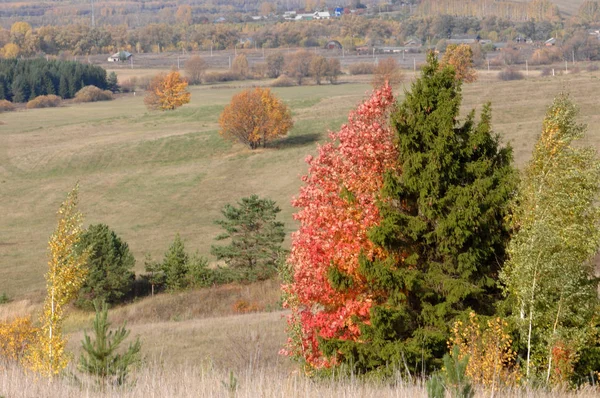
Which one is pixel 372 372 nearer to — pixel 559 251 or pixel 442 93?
pixel 559 251

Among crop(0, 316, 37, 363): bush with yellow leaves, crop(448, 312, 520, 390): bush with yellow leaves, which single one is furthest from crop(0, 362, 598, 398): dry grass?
crop(0, 316, 37, 363): bush with yellow leaves

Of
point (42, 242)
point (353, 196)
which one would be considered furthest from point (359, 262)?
point (42, 242)

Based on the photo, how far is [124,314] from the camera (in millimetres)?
39406

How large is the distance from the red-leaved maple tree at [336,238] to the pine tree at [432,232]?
1.52 ft

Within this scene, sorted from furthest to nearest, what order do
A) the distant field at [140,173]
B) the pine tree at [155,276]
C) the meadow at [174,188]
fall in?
the distant field at [140,173], the pine tree at [155,276], the meadow at [174,188]

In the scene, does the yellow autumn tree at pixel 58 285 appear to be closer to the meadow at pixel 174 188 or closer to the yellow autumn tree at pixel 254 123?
the meadow at pixel 174 188

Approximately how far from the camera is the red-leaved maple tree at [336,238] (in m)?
20.4

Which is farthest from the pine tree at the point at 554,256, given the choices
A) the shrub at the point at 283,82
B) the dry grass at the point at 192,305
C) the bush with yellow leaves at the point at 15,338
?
the shrub at the point at 283,82

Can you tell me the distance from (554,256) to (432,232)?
13.3 ft

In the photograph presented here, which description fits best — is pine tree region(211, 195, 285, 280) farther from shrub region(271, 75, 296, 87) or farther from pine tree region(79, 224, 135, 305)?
shrub region(271, 75, 296, 87)

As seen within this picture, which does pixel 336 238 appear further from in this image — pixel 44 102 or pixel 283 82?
pixel 283 82

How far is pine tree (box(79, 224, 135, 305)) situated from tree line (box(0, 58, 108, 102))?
11650 cm

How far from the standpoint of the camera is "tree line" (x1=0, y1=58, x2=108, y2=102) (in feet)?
510

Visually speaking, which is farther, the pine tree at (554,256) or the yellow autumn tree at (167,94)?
the yellow autumn tree at (167,94)
